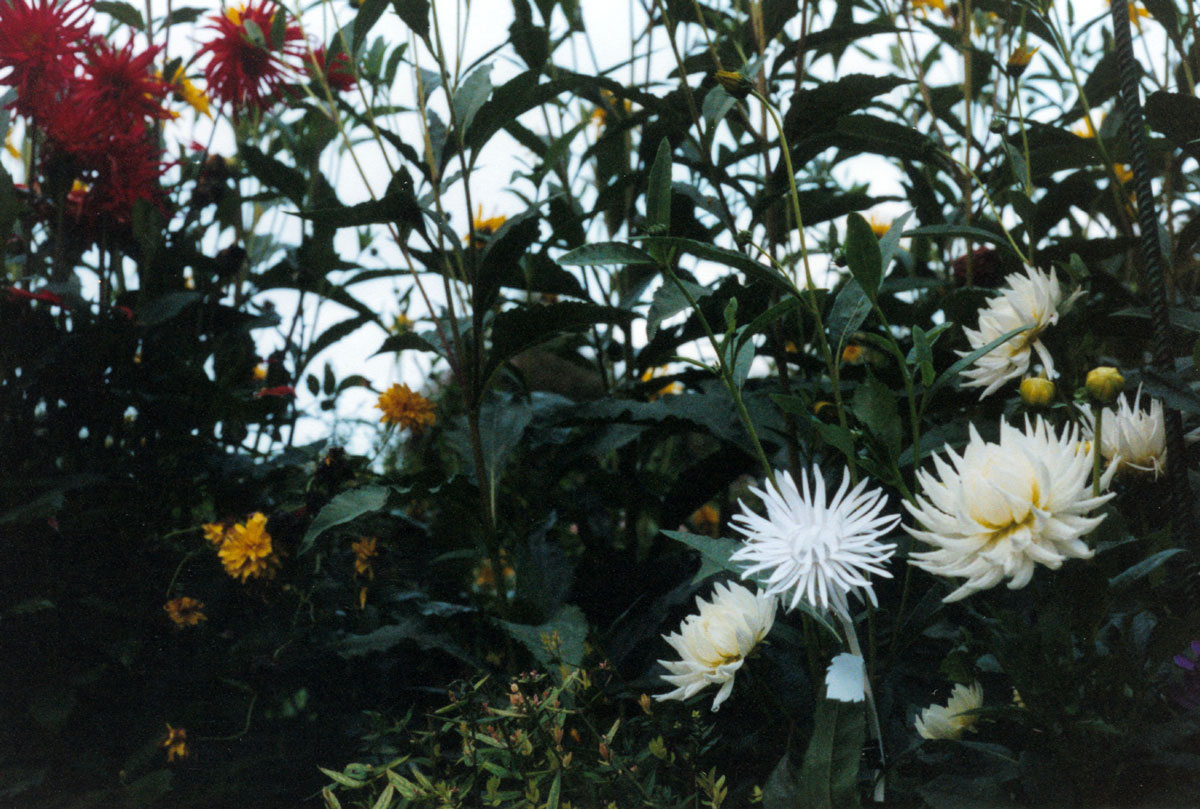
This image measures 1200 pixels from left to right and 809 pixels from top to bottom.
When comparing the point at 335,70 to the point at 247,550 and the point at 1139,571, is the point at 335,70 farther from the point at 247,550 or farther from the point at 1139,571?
the point at 1139,571

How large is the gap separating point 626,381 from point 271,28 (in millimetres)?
585

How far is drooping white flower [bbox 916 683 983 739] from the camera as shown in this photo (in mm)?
554

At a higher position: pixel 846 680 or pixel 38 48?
pixel 38 48

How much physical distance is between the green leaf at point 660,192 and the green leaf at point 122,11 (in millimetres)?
863

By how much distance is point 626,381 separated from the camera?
42.3 inches

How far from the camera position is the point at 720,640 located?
1.83 feet

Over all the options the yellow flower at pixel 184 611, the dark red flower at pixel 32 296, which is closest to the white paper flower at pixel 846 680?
the yellow flower at pixel 184 611

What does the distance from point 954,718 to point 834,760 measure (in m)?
0.11

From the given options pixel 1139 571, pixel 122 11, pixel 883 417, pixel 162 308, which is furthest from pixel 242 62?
pixel 1139 571

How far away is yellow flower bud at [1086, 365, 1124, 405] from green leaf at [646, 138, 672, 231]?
26 cm

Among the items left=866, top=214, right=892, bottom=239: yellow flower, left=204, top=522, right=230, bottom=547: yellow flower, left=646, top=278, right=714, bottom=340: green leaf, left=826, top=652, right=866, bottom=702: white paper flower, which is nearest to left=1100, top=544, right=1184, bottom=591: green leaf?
left=826, top=652, right=866, bottom=702: white paper flower

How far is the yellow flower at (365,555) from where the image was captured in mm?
913

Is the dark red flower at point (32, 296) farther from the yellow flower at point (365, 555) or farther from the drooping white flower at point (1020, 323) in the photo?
the drooping white flower at point (1020, 323)

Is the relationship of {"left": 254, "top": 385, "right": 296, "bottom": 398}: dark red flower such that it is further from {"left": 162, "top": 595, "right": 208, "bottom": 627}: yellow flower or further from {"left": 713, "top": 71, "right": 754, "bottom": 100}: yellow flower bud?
{"left": 713, "top": 71, "right": 754, "bottom": 100}: yellow flower bud
